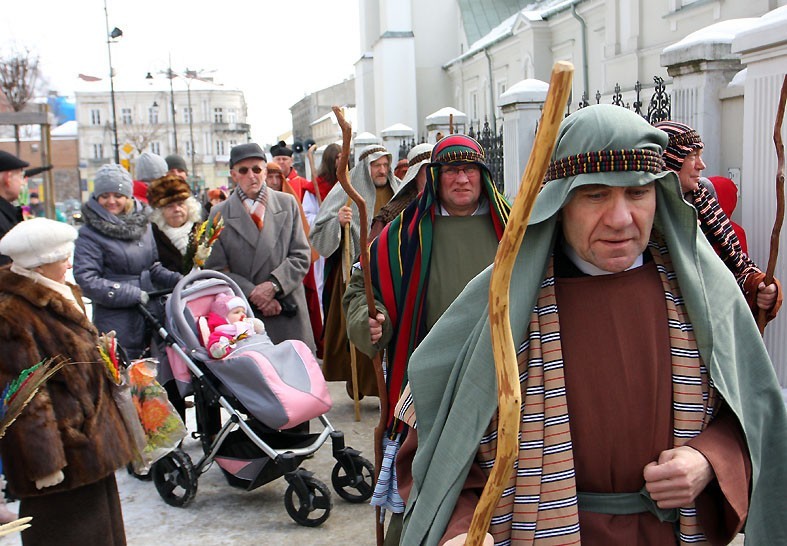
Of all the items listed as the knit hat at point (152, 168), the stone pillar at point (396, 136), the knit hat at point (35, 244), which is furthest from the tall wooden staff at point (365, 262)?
the stone pillar at point (396, 136)

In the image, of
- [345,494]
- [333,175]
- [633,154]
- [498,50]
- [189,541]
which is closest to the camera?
[633,154]

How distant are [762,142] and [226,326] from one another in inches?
136

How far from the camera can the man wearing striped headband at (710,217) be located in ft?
13.9

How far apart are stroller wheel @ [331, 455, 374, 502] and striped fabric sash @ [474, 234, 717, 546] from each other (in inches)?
130

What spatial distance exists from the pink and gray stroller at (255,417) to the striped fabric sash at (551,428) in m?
3.07

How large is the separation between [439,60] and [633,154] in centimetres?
3307

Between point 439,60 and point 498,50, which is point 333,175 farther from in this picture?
point 439,60

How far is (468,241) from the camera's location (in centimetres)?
386

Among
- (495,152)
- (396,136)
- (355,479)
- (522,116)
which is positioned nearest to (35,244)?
(355,479)

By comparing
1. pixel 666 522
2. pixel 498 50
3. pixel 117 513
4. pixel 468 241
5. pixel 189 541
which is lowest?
pixel 189 541

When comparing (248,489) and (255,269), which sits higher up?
(255,269)

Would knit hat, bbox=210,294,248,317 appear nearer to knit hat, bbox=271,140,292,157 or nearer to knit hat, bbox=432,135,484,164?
knit hat, bbox=432,135,484,164

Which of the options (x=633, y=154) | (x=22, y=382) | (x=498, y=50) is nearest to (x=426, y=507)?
(x=633, y=154)

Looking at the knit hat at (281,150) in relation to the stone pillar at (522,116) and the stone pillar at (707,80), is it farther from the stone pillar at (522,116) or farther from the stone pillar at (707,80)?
the stone pillar at (707,80)
